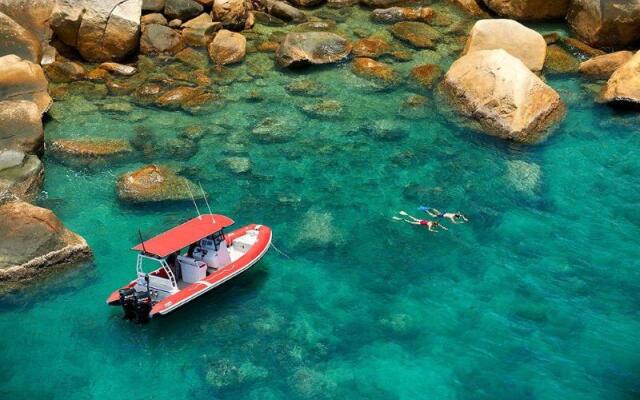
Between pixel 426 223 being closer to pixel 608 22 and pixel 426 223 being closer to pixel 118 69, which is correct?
pixel 608 22

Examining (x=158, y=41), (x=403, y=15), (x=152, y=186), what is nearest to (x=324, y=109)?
(x=152, y=186)

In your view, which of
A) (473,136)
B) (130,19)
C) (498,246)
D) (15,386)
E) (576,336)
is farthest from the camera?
(130,19)

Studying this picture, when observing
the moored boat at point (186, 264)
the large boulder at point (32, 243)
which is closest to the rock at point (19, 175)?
the large boulder at point (32, 243)

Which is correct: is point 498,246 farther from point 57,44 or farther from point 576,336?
point 57,44

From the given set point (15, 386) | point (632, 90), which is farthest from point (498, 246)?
point (15, 386)

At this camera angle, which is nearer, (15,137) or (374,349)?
(374,349)

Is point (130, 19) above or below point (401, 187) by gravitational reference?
above
